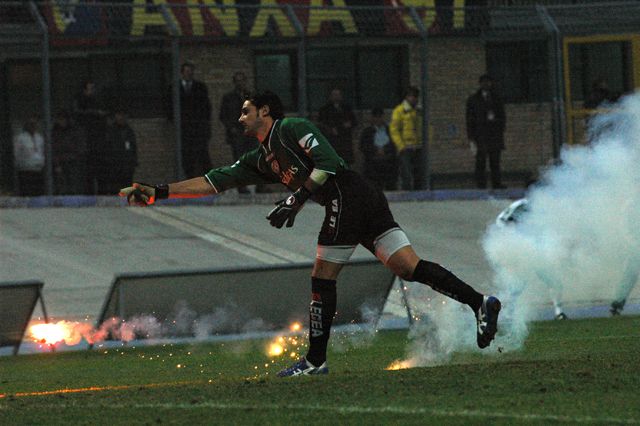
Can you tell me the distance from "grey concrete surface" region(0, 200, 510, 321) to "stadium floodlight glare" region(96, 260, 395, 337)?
210 centimetres

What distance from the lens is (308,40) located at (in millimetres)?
23719

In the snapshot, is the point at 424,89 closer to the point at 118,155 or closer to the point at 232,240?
the point at 232,240

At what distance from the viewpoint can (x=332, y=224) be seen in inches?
412

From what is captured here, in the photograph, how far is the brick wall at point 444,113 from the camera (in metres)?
23.8

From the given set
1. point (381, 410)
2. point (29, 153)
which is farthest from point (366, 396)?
point (29, 153)

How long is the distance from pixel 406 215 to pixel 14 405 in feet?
49.4

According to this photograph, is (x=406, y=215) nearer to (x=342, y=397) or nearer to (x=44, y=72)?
(x=44, y=72)

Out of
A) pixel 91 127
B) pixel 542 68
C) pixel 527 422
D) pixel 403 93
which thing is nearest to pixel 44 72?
pixel 91 127

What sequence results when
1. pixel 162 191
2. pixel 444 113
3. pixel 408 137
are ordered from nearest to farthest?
pixel 162 191 → pixel 408 137 → pixel 444 113

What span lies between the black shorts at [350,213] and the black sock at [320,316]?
304 millimetres

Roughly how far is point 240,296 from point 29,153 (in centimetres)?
660

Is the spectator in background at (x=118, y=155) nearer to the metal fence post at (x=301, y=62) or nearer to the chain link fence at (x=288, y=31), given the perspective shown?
the chain link fence at (x=288, y=31)

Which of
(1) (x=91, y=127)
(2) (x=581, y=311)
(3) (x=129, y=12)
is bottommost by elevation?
(2) (x=581, y=311)

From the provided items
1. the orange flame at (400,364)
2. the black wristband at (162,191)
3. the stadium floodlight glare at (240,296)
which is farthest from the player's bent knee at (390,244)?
the stadium floodlight glare at (240,296)
